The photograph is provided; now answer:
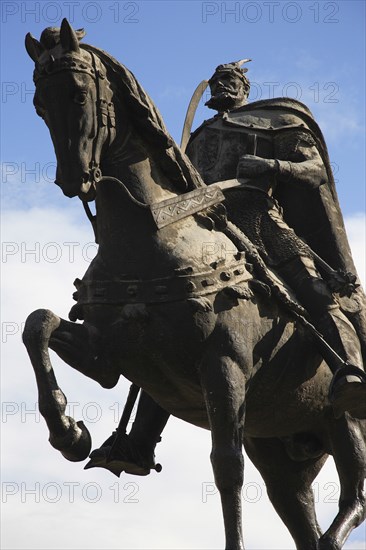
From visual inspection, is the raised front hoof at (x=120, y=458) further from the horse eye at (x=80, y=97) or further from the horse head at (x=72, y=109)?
the horse eye at (x=80, y=97)

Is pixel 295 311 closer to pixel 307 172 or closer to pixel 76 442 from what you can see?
pixel 307 172

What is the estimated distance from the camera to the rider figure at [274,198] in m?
12.0

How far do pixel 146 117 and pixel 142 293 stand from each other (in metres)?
1.31

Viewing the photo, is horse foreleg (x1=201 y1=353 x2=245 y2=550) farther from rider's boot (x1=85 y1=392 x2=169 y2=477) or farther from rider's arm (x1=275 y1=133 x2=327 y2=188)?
rider's arm (x1=275 y1=133 x2=327 y2=188)

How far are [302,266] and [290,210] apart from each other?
71cm

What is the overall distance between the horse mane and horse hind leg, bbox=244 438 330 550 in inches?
102

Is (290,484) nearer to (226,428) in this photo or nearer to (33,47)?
(226,428)

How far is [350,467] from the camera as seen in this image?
12070 mm

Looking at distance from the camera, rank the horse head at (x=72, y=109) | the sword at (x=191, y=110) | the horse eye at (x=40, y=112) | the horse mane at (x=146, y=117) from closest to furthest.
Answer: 1. the horse head at (x=72, y=109)
2. the horse eye at (x=40, y=112)
3. the horse mane at (x=146, y=117)
4. the sword at (x=191, y=110)

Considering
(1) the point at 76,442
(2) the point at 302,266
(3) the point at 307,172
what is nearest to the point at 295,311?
(2) the point at 302,266

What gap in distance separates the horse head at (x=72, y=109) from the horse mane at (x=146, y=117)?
22 centimetres

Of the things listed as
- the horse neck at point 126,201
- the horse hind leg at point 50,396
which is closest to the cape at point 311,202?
the horse neck at point 126,201

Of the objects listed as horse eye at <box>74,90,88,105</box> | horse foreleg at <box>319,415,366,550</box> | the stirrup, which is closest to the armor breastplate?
the stirrup

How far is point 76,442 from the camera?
10977 mm
